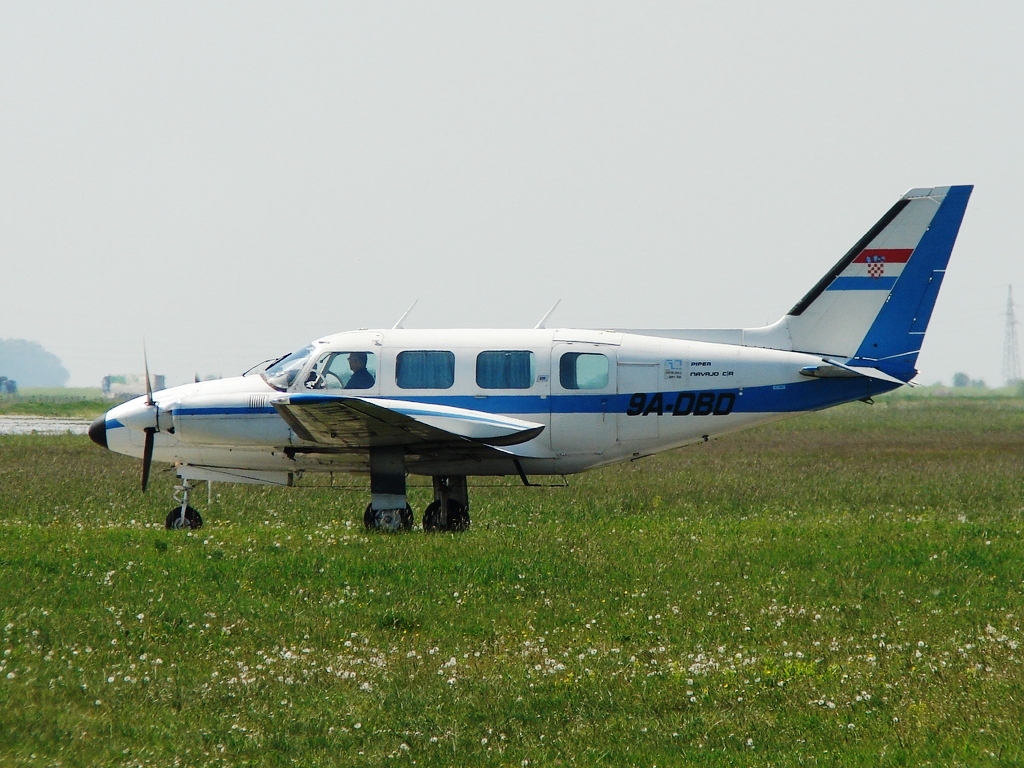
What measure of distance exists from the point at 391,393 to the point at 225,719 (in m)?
10.2

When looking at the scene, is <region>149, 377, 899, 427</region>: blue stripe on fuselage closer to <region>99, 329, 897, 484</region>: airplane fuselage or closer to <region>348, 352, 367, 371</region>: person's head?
<region>99, 329, 897, 484</region>: airplane fuselage

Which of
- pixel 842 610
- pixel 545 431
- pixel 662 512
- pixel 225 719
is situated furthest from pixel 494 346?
pixel 225 719

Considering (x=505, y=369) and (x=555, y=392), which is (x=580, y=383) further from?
Result: (x=505, y=369)

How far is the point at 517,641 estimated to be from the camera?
11.1m

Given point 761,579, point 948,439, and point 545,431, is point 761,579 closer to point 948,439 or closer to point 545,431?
point 545,431

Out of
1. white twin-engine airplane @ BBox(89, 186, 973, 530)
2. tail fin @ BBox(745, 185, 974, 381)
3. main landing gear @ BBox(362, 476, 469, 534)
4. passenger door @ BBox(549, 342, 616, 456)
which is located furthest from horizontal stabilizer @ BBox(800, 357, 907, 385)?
main landing gear @ BBox(362, 476, 469, 534)

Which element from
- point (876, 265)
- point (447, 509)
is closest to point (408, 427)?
point (447, 509)

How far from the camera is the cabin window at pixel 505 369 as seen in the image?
18.4 metres

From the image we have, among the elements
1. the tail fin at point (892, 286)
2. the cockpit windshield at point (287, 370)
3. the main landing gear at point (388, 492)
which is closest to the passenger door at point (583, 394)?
the main landing gear at point (388, 492)

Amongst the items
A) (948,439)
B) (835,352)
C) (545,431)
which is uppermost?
(835,352)

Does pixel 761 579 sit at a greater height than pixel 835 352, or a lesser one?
lesser

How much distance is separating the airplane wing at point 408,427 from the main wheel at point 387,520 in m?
1.02

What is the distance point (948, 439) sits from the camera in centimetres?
4478

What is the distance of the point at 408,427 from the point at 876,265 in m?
7.71
